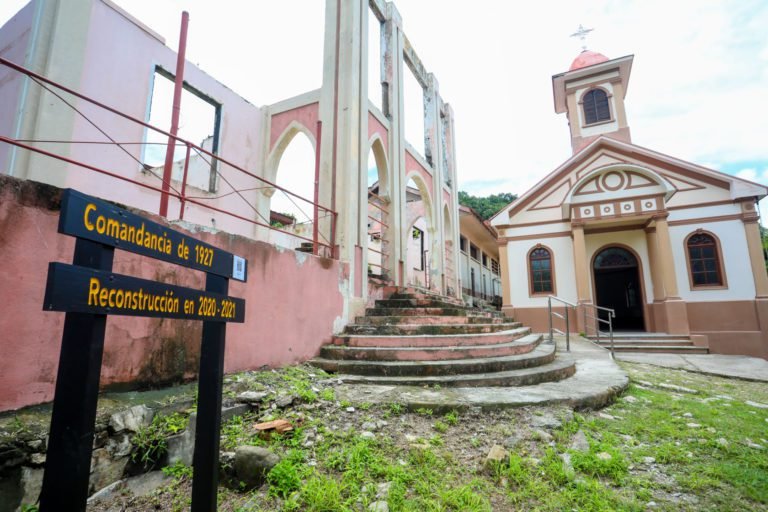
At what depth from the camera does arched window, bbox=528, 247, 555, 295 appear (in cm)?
1315

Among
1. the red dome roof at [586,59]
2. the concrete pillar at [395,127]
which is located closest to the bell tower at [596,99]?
the red dome roof at [586,59]

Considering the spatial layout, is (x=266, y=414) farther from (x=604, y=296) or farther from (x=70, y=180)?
(x=604, y=296)

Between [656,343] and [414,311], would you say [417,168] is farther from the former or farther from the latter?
[656,343]

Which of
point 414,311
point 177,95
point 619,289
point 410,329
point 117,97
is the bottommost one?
point 410,329

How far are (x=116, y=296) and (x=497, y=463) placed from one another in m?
2.45

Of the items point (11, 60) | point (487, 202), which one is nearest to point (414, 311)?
point (11, 60)

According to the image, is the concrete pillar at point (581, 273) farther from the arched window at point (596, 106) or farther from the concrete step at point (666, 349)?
the arched window at point (596, 106)

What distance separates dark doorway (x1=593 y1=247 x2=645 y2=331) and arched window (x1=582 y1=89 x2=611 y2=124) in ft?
20.9

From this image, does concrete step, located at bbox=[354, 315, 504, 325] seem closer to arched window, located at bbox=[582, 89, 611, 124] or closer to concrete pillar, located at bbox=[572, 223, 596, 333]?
concrete pillar, located at bbox=[572, 223, 596, 333]

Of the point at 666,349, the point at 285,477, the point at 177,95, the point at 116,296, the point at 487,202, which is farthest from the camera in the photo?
the point at 487,202

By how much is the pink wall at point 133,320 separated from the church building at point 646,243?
8.57m

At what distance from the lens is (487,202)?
107 feet

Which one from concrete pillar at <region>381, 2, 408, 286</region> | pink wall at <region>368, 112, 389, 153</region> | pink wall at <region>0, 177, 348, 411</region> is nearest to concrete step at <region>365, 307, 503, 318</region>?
pink wall at <region>0, 177, 348, 411</region>

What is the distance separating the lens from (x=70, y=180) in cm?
515
